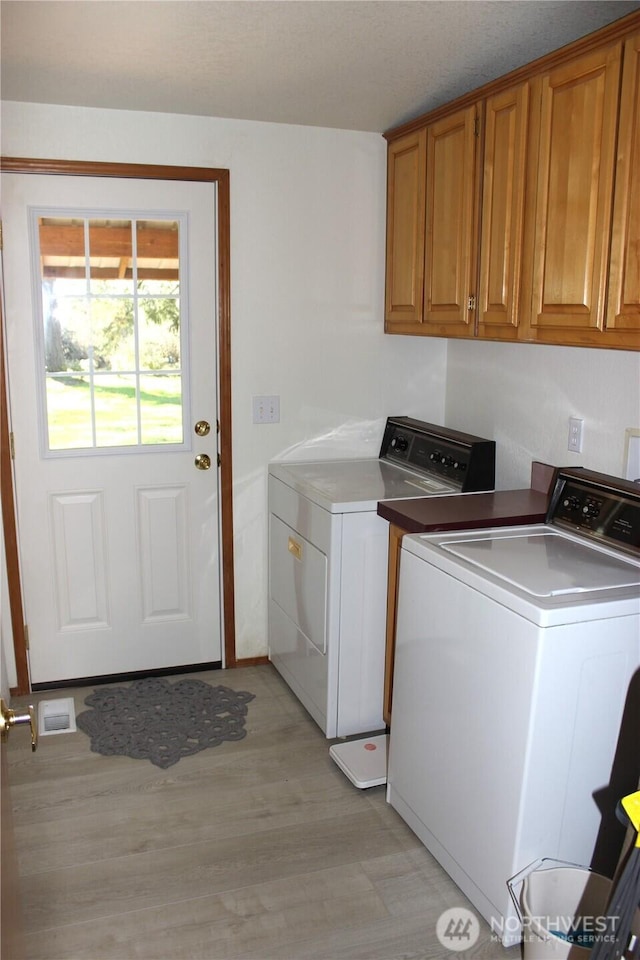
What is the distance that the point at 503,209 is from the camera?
2.49 m

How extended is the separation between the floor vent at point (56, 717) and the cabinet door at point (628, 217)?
236 cm

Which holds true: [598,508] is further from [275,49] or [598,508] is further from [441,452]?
[275,49]

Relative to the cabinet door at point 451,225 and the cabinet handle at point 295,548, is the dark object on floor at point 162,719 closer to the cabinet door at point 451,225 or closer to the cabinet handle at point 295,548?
the cabinet handle at point 295,548

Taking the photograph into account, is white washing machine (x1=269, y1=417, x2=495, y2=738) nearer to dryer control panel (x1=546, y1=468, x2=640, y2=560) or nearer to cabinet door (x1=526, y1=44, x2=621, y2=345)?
dryer control panel (x1=546, y1=468, x2=640, y2=560)

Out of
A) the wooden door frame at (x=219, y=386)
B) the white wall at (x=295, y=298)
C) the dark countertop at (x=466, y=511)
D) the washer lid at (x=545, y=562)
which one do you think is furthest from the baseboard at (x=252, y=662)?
the washer lid at (x=545, y=562)

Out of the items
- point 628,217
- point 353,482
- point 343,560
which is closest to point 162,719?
point 343,560

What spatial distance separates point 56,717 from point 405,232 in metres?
2.33

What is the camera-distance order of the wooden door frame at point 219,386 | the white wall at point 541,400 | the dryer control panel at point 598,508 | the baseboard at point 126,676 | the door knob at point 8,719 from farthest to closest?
the baseboard at point 126,676, the wooden door frame at point 219,386, the white wall at point 541,400, the dryer control panel at point 598,508, the door knob at point 8,719

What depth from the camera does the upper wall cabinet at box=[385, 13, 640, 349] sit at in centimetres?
201

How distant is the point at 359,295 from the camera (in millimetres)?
3463

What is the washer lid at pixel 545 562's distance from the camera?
1953 millimetres

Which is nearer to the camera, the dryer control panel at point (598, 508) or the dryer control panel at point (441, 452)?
the dryer control panel at point (598, 508)

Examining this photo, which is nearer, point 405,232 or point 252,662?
point 405,232

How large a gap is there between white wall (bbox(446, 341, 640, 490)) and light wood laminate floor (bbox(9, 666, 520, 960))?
131 cm
